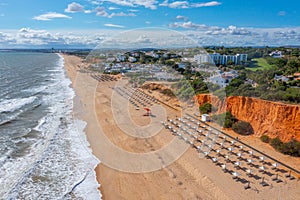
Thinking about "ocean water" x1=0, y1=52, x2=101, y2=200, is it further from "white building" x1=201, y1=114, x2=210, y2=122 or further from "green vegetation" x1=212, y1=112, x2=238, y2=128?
"green vegetation" x1=212, y1=112, x2=238, y2=128

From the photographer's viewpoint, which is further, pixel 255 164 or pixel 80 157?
pixel 80 157

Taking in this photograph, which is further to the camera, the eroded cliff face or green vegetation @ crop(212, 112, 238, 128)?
green vegetation @ crop(212, 112, 238, 128)

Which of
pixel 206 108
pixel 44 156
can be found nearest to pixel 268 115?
pixel 206 108

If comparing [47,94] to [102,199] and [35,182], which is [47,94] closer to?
[35,182]

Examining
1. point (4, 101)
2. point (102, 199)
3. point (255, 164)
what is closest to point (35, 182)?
point (102, 199)

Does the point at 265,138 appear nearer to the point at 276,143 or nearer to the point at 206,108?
the point at 276,143

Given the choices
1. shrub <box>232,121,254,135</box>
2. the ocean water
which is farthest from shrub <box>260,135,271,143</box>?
the ocean water

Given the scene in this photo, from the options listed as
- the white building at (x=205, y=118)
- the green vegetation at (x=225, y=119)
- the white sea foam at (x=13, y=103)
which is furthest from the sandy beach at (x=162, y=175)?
the white sea foam at (x=13, y=103)

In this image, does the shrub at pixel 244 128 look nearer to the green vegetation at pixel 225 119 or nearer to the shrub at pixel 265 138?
the green vegetation at pixel 225 119
